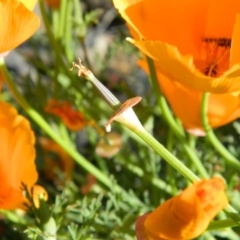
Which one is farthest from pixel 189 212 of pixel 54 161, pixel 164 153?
pixel 54 161

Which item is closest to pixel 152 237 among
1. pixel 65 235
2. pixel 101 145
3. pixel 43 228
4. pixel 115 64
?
pixel 43 228

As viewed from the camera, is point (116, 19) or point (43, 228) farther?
point (116, 19)

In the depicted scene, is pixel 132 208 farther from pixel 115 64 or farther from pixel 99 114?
pixel 115 64

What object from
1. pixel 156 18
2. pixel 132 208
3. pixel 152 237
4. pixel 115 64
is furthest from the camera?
pixel 115 64

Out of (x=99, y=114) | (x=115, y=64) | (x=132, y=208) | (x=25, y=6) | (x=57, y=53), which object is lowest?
(x=115, y=64)

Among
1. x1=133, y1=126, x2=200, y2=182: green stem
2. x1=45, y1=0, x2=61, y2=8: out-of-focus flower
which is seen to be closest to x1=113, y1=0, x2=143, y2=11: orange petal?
x1=133, y1=126, x2=200, y2=182: green stem

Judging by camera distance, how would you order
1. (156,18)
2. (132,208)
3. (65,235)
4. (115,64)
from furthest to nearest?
(115,64)
(132,208)
(65,235)
(156,18)
